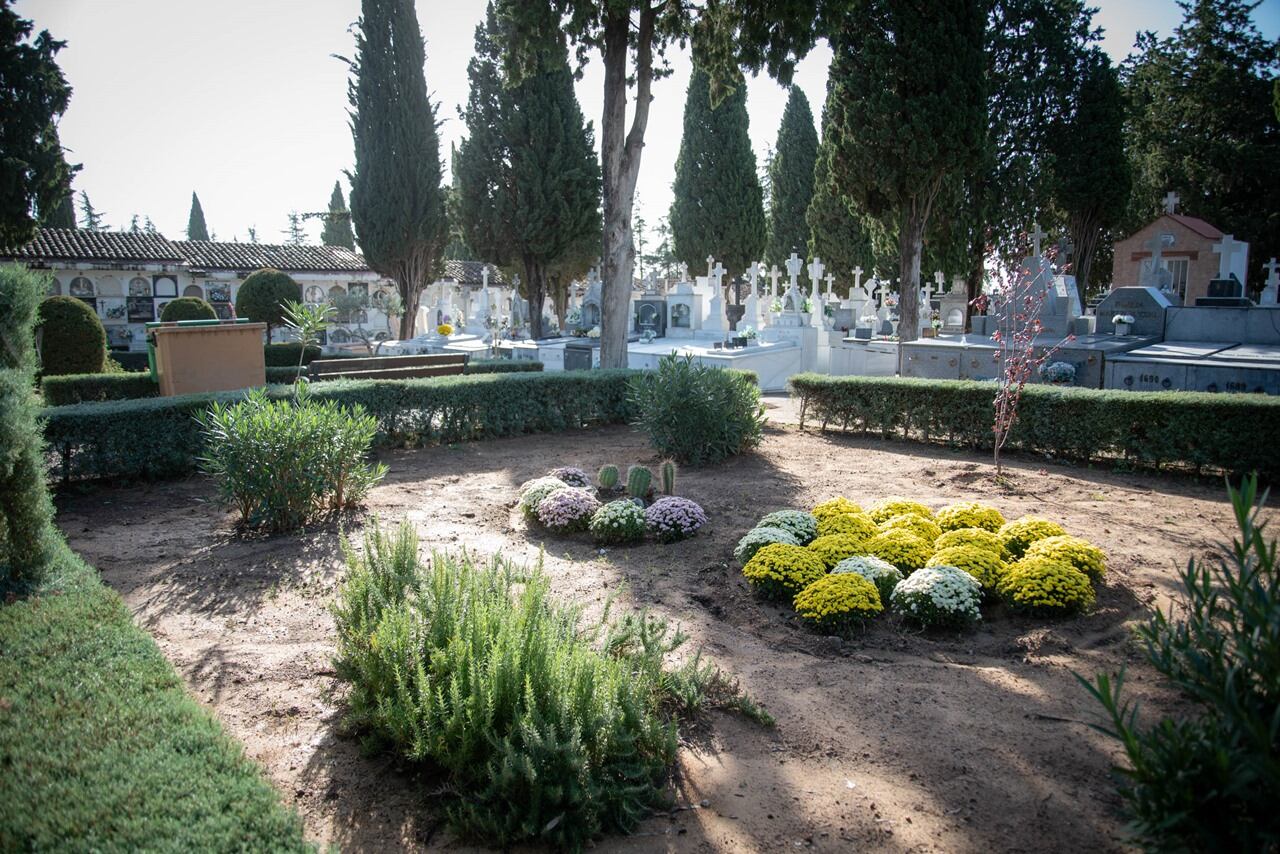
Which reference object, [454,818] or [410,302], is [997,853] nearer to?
[454,818]

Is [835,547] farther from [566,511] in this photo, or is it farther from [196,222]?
[196,222]

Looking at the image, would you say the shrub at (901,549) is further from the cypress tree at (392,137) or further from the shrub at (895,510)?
the cypress tree at (392,137)

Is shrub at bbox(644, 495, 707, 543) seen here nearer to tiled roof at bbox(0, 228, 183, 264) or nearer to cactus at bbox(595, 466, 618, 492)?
cactus at bbox(595, 466, 618, 492)

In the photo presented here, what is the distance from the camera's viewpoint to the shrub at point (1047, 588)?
4719mm

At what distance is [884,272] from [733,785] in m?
29.8

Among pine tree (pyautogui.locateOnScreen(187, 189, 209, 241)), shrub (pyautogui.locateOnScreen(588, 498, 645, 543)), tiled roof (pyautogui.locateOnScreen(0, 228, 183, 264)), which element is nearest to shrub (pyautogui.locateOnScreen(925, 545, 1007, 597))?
shrub (pyautogui.locateOnScreen(588, 498, 645, 543))

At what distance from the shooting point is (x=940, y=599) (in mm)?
4609

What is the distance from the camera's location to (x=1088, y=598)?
4746 millimetres

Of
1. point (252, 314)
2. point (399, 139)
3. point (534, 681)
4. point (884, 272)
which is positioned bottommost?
point (534, 681)

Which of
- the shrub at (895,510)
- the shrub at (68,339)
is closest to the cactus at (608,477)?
the shrub at (895,510)

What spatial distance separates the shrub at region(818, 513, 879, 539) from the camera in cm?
591

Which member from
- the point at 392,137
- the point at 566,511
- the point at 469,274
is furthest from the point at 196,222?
the point at 566,511

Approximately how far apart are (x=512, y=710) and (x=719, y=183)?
33201 mm

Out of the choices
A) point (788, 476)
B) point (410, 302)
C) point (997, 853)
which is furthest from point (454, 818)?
point (410, 302)
